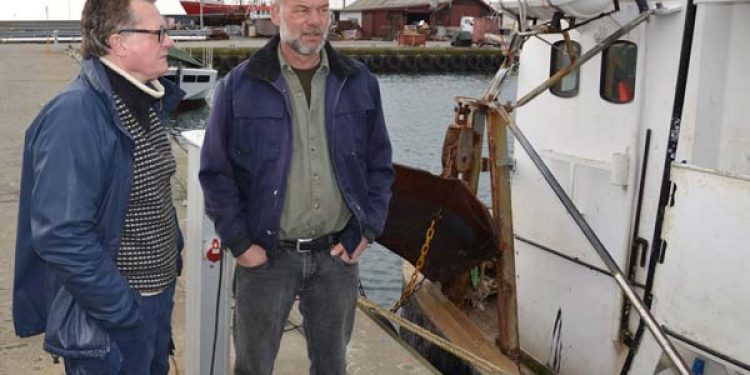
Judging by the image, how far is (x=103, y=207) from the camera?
2.58 metres

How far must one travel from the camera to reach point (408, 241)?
605 cm

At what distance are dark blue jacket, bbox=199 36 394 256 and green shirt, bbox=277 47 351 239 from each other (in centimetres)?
3

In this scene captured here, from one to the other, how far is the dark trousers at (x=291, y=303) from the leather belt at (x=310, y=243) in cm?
2

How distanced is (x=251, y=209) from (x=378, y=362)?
1.79 metres

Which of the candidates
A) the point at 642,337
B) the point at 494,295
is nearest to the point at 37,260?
the point at 642,337

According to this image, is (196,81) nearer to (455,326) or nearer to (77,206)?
(455,326)

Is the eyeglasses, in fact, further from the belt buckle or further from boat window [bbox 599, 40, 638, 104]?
boat window [bbox 599, 40, 638, 104]

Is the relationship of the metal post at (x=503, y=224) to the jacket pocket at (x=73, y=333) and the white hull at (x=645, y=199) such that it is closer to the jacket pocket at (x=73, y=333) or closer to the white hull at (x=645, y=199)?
the white hull at (x=645, y=199)

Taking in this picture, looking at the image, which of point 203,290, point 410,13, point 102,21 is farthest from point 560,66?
point 410,13

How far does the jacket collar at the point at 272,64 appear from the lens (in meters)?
3.14

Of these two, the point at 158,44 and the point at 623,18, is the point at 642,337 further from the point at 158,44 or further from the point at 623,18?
the point at 158,44

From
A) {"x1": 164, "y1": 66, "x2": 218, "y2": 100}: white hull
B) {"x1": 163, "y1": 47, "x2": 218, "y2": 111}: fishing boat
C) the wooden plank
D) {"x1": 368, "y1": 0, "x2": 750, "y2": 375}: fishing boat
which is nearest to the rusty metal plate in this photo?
{"x1": 368, "y1": 0, "x2": 750, "y2": 375}: fishing boat

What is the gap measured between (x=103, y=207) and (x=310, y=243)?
2.97ft

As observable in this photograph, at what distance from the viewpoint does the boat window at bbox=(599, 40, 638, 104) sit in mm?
5141
